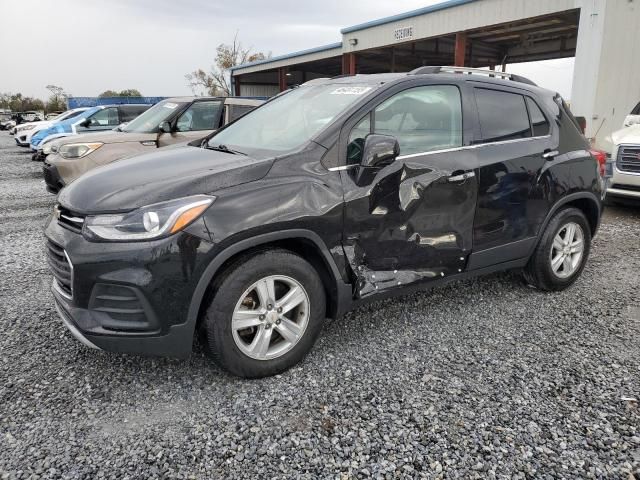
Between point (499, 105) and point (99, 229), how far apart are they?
9.85 feet

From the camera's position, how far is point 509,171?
3650 mm

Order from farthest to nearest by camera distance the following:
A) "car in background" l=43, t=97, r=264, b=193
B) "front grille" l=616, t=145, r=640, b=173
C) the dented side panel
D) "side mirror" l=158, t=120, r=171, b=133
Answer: "side mirror" l=158, t=120, r=171, b=133, "car in background" l=43, t=97, r=264, b=193, "front grille" l=616, t=145, r=640, b=173, the dented side panel

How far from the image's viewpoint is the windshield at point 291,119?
124 inches

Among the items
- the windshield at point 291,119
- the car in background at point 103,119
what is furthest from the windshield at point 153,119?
the car in background at point 103,119

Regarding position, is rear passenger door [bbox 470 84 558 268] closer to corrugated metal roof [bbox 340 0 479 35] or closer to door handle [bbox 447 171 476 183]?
door handle [bbox 447 171 476 183]

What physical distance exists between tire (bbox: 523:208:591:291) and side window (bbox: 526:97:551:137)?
2.30 ft

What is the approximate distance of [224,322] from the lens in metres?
2.63

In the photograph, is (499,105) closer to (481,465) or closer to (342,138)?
(342,138)

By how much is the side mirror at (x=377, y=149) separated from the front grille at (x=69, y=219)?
1.63m

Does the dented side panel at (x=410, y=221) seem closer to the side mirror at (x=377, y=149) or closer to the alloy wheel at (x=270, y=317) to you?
the side mirror at (x=377, y=149)

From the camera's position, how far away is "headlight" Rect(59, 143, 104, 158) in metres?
7.41

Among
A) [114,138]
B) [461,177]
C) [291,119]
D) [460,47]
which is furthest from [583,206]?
[460,47]

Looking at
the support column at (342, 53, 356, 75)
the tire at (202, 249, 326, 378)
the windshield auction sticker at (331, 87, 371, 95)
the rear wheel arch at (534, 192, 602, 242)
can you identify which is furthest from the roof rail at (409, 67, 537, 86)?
the support column at (342, 53, 356, 75)

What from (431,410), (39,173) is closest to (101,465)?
(431,410)
